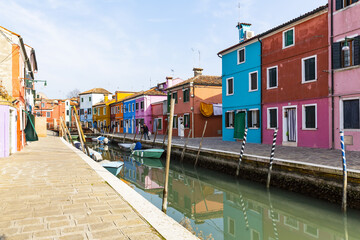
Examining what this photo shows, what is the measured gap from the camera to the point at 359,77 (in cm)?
1212

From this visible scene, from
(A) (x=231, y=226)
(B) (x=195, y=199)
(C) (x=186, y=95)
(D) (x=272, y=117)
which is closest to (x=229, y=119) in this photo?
(D) (x=272, y=117)

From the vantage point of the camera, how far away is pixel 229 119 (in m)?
21.4

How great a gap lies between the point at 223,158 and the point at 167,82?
74.3ft

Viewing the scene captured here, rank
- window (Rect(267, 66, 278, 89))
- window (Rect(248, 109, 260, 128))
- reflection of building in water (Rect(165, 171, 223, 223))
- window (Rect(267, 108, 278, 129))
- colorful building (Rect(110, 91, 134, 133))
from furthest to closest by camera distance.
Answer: colorful building (Rect(110, 91, 134, 133)), window (Rect(248, 109, 260, 128)), window (Rect(267, 66, 278, 89)), window (Rect(267, 108, 278, 129)), reflection of building in water (Rect(165, 171, 223, 223))

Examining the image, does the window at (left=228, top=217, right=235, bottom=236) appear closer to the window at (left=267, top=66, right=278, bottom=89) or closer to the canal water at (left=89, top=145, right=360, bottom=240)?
the canal water at (left=89, top=145, right=360, bottom=240)

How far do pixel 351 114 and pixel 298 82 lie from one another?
3496 millimetres

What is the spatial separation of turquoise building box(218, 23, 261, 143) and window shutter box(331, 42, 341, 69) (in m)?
5.48

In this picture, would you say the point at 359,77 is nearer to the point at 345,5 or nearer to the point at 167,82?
the point at 345,5

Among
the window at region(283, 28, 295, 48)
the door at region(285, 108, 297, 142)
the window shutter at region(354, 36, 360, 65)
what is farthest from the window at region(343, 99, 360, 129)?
the window at region(283, 28, 295, 48)

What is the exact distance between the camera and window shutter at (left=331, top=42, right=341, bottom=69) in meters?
12.8

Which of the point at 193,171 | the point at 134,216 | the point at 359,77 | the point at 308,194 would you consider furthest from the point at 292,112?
the point at 134,216

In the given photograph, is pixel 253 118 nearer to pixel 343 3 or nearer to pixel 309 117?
pixel 309 117

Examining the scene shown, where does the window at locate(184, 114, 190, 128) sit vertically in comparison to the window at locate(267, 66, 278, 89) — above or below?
below

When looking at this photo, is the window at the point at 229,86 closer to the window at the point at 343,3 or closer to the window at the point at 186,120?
the window at the point at 186,120
